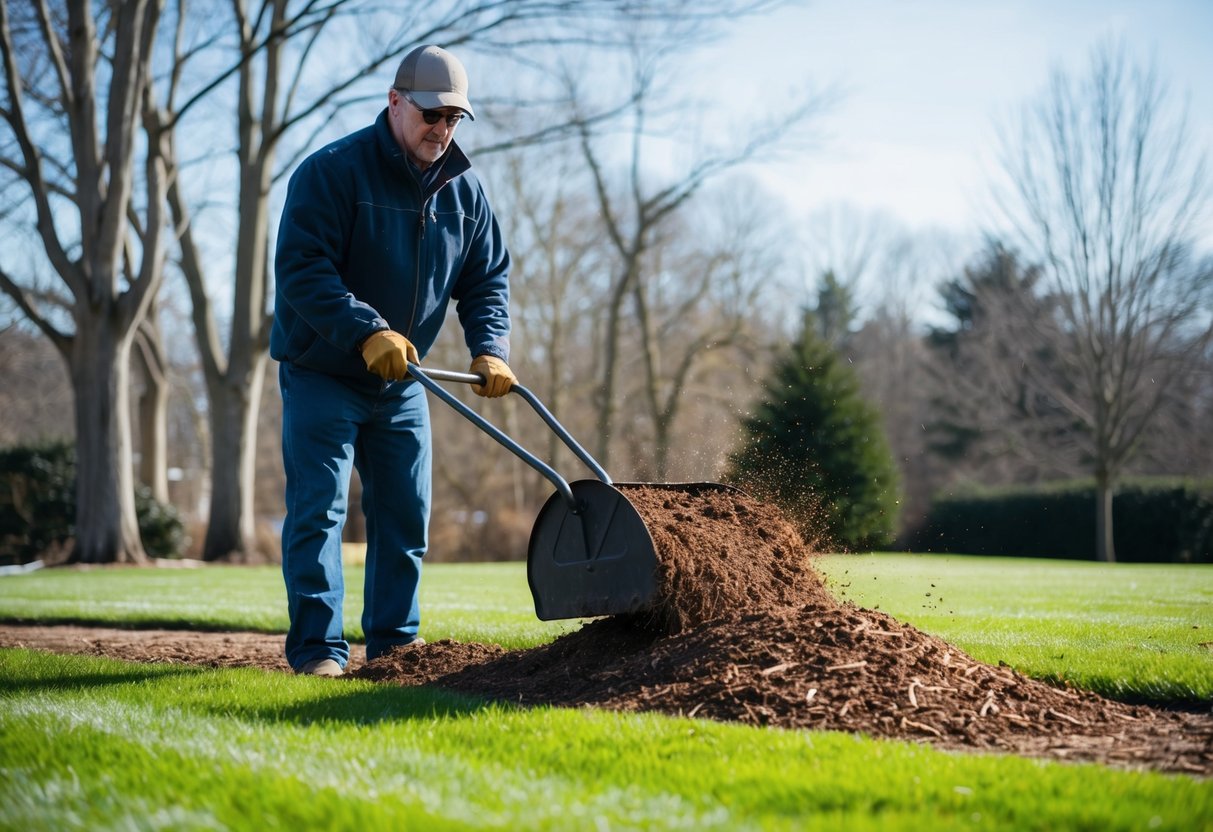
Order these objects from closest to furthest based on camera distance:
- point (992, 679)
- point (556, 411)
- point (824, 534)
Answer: point (992, 679) → point (824, 534) → point (556, 411)

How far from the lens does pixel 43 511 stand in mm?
19438

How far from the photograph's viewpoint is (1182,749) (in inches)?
117

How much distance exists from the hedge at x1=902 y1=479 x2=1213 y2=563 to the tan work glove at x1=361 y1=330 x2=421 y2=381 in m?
20.3

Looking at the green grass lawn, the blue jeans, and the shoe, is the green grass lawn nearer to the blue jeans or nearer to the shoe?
the shoe

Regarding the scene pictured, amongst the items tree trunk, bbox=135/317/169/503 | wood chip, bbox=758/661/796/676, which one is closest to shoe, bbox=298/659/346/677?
wood chip, bbox=758/661/796/676

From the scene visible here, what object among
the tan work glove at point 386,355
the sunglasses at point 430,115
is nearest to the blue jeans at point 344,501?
the tan work glove at point 386,355

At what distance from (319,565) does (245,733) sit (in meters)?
1.57

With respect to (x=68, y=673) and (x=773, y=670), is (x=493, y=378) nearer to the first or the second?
(x=773, y=670)

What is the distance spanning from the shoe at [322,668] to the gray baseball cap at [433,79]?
2.26 meters

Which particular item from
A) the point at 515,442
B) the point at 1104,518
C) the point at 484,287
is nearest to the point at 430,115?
the point at 484,287

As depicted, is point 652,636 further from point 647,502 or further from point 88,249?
point 88,249

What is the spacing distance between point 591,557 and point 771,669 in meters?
0.82

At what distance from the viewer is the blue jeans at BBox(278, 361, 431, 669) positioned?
4.67 metres

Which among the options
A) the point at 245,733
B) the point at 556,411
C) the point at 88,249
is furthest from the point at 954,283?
the point at 245,733
